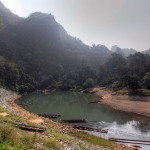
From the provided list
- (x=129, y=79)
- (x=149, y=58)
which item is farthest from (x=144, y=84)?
(x=149, y=58)

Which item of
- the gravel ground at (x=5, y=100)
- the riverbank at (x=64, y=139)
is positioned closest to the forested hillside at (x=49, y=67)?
the gravel ground at (x=5, y=100)

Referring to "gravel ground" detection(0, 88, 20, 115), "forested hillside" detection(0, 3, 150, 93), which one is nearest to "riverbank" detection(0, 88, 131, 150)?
"gravel ground" detection(0, 88, 20, 115)

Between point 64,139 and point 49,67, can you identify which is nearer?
point 64,139

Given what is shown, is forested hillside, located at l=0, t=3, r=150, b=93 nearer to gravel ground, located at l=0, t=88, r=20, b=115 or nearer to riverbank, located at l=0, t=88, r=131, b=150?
gravel ground, located at l=0, t=88, r=20, b=115

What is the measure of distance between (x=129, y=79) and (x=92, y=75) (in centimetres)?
6695

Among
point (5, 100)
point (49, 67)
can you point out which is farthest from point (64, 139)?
point (49, 67)

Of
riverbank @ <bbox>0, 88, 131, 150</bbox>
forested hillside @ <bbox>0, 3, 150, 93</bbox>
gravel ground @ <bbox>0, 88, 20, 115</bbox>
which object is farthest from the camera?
forested hillside @ <bbox>0, 3, 150, 93</bbox>

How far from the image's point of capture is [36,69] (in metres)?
163

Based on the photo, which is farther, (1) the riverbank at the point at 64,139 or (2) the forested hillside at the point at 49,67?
(2) the forested hillside at the point at 49,67

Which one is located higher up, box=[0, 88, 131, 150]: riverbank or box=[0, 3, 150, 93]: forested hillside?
box=[0, 3, 150, 93]: forested hillside

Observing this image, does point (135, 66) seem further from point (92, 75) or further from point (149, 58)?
point (92, 75)

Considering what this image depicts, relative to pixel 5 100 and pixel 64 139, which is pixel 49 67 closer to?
pixel 5 100

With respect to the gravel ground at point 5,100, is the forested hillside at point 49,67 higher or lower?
higher

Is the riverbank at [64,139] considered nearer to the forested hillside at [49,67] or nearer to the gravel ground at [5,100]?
the gravel ground at [5,100]
